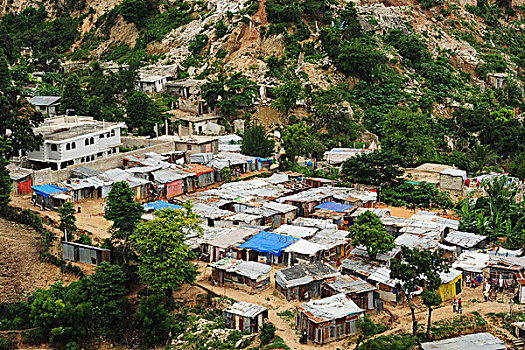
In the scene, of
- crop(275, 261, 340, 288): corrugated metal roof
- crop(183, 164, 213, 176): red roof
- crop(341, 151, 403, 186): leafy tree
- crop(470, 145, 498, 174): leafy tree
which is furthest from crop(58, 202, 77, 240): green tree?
crop(470, 145, 498, 174): leafy tree

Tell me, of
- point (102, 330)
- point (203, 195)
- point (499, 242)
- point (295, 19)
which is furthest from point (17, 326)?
point (295, 19)

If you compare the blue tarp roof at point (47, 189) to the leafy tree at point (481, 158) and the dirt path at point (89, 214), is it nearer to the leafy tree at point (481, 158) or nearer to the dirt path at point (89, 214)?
the dirt path at point (89, 214)

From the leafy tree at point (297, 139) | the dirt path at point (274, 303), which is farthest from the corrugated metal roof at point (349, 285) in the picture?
the leafy tree at point (297, 139)

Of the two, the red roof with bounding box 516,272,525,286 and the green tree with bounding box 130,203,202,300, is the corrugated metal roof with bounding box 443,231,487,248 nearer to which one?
the red roof with bounding box 516,272,525,286

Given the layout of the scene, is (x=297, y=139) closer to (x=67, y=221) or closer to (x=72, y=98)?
(x=72, y=98)

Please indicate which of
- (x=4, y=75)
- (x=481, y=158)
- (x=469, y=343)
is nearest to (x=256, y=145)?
(x=481, y=158)
